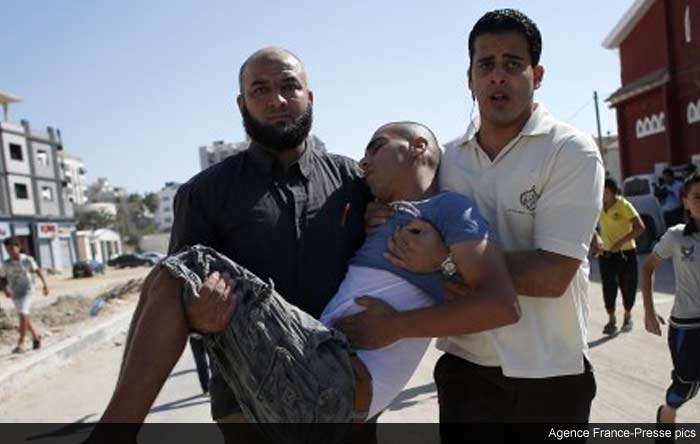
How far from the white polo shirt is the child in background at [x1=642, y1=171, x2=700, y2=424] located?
6.86ft

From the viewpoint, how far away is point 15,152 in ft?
167

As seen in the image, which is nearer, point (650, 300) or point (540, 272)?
point (540, 272)

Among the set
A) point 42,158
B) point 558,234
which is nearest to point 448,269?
point 558,234

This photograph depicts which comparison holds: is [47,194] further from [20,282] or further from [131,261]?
[20,282]

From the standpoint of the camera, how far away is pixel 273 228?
2.44 m

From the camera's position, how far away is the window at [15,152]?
1976 inches

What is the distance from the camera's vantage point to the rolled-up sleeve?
7.22 feet

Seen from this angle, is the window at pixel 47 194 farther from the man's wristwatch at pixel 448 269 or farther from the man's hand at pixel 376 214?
the man's wristwatch at pixel 448 269

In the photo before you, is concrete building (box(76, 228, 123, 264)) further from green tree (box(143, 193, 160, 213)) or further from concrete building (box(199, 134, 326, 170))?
green tree (box(143, 193, 160, 213))

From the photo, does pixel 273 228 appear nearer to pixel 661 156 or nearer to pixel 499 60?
pixel 499 60

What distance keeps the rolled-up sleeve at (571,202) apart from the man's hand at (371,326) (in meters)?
0.57

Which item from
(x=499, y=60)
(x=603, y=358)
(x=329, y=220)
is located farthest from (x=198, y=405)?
(x=499, y=60)

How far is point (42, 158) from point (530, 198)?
194ft

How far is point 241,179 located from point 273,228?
0.24m
